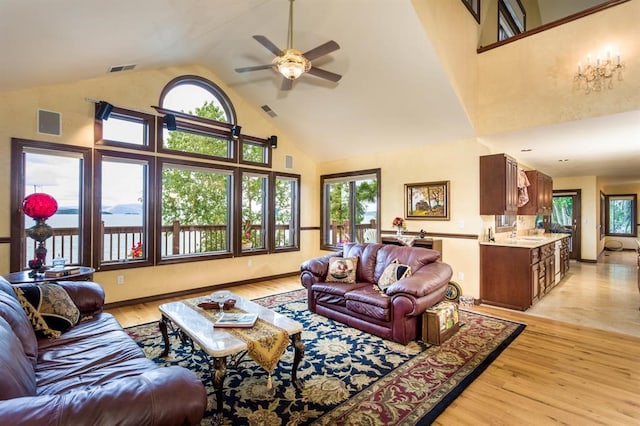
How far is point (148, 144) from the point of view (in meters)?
4.83

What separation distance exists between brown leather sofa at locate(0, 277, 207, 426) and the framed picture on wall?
4.65 meters

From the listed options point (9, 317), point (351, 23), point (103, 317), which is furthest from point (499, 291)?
point (9, 317)

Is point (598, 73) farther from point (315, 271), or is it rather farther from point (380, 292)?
point (315, 271)

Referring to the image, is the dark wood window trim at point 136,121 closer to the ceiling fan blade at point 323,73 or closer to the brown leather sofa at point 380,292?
the ceiling fan blade at point 323,73

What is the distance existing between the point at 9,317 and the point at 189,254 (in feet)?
11.8

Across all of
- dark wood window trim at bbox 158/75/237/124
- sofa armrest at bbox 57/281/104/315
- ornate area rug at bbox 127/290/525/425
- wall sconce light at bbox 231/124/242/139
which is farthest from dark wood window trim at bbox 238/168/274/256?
sofa armrest at bbox 57/281/104/315

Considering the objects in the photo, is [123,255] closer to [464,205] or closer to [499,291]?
[464,205]

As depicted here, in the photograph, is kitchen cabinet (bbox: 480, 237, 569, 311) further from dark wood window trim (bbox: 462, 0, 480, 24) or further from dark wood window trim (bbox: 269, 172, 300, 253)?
dark wood window trim (bbox: 269, 172, 300, 253)

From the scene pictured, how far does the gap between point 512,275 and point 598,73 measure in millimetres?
2769

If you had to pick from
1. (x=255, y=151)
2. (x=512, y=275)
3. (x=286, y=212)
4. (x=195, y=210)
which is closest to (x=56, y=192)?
(x=195, y=210)

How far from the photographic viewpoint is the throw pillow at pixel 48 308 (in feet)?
7.67

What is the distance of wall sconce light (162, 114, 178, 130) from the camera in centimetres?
492

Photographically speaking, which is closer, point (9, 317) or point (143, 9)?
point (9, 317)

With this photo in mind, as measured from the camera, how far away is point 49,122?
4.02 metres
